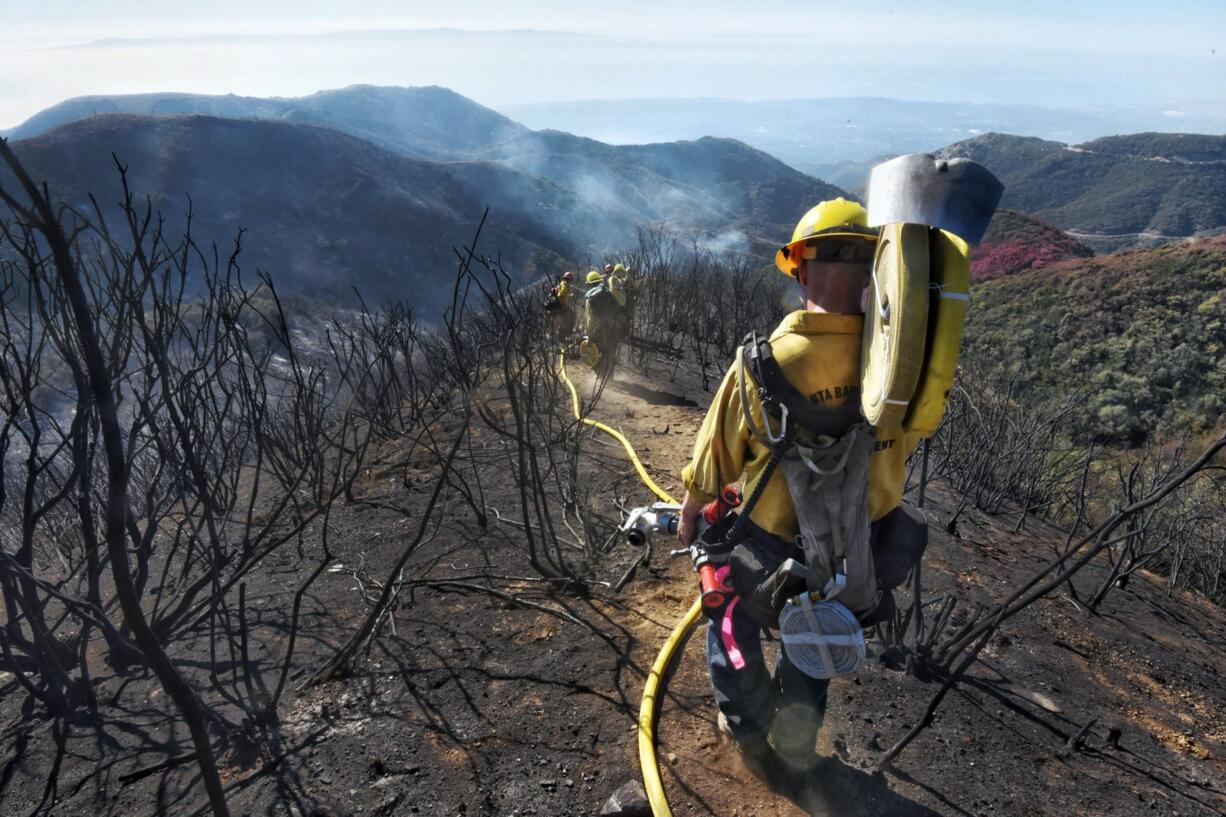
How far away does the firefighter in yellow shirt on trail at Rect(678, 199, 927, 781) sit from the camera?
71.3 inches

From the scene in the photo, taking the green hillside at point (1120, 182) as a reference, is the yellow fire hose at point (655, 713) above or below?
below

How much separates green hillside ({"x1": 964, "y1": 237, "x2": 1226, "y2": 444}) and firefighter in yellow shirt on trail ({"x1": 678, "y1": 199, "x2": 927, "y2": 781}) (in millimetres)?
10272

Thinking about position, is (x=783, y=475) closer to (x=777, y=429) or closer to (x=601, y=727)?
(x=777, y=429)

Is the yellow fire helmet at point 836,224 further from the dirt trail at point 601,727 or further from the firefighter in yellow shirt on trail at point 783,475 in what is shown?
the dirt trail at point 601,727

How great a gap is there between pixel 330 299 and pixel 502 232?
57.6 ft

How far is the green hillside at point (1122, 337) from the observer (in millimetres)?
12508

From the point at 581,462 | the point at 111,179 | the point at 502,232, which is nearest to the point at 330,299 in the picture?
the point at 502,232

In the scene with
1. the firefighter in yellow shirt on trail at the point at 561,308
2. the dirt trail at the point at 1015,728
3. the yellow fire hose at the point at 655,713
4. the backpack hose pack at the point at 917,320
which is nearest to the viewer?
the backpack hose pack at the point at 917,320

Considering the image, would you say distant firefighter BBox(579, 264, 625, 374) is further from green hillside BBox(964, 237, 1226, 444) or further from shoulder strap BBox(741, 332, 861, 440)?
green hillside BBox(964, 237, 1226, 444)

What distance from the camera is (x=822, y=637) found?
184cm

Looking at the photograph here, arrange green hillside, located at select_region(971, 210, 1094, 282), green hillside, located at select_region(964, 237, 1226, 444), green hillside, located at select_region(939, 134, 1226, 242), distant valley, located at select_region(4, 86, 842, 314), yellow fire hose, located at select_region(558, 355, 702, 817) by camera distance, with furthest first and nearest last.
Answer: green hillside, located at select_region(939, 134, 1226, 242) < distant valley, located at select_region(4, 86, 842, 314) < green hillside, located at select_region(971, 210, 1094, 282) < green hillside, located at select_region(964, 237, 1226, 444) < yellow fire hose, located at select_region(558, 355, 702, 817)

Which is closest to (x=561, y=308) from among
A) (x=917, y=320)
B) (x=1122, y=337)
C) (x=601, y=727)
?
(x=601, y=727)

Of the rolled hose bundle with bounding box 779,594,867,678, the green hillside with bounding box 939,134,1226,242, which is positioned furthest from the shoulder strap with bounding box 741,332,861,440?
the green hillside with bounding box 939,134,1226,242

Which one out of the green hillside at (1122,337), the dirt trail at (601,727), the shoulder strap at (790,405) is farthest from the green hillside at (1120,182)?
the shoulder strap at (790,405)
